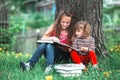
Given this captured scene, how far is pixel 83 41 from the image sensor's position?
7473 millimetres

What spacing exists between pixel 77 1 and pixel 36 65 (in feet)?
4.99

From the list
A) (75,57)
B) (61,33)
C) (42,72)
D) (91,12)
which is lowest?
(42,72)

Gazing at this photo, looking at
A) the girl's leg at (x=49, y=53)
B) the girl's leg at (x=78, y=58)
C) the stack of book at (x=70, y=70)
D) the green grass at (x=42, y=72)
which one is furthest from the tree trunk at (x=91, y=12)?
the stack of book at (x=70, y=70)

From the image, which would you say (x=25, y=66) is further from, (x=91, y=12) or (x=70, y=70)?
(x=91, y=12)

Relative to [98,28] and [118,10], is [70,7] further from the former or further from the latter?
[118,10]

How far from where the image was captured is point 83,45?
745 centimetres

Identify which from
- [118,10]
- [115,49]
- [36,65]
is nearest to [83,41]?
[36,65]

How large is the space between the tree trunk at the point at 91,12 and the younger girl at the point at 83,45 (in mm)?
515

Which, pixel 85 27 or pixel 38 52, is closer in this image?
pixel 38 52

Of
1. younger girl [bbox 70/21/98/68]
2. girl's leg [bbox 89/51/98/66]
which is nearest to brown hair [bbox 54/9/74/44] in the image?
younger girl [bbox 70/21/98/68]

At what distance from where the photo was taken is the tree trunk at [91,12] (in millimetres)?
8125

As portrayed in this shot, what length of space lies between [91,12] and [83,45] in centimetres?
94

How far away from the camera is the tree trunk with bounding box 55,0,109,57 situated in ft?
26.7

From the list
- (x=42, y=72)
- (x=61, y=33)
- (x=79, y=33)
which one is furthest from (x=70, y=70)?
(x=61, y=33)
